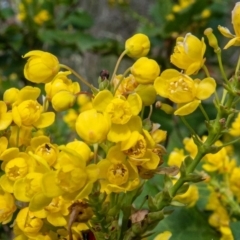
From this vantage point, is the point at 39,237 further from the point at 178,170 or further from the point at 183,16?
the point at 183,16

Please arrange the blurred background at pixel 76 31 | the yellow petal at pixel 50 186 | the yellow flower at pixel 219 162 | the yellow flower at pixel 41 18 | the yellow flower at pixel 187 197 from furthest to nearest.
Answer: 1. the yellow flower at pixel 41 18
2. the blurred background at pixel 76 31
3. the yellow flower at pixel 219 162
4. the yellow flower at pixel 187 197
5. the yellow petal at pixel 50 186

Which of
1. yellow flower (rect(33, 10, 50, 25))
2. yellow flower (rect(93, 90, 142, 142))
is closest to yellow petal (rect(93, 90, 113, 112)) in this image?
yellow flower (rect(93, 90, 142, 142))

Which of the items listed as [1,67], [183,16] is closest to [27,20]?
[1,67]

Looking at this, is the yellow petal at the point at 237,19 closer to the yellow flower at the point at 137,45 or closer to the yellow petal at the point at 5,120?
the yellow flower at the point at 137,45

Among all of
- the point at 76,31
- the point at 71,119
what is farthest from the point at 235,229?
the point at 76,31

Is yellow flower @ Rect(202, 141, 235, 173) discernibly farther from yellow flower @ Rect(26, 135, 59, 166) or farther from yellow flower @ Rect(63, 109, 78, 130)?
yellow flower @ Rect(26, 135, 59, 166)

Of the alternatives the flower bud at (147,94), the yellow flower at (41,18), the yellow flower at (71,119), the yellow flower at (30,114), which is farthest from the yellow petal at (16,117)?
the yellow flower at (41,18)
